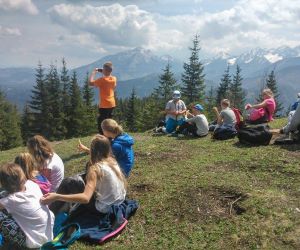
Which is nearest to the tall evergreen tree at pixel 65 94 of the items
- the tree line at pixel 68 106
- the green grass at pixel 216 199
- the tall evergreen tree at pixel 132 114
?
the tree line at pixel 68 106

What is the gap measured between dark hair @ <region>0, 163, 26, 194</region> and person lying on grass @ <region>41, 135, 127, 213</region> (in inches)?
44.7

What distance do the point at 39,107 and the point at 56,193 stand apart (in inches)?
2084

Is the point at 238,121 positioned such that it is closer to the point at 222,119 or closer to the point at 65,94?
A: the point at 222,119

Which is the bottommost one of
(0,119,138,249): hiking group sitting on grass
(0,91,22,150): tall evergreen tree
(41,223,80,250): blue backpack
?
(0,91,22,150): tall evergreen tree

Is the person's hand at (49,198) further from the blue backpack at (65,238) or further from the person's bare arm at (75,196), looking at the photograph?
the blue backpack at (65,238)

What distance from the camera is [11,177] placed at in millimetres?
5758

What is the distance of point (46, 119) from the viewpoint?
55.9 m

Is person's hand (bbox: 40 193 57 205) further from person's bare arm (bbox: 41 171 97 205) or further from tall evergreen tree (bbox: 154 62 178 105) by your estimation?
tall evergreen tree (bbox: 154 62 178 105)

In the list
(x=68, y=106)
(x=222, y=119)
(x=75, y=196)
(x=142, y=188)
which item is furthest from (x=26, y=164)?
(x=68, y=106)

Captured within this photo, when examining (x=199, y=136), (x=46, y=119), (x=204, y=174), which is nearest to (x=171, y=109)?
(x=199, y=136)

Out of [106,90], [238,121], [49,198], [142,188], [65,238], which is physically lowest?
[65,238]

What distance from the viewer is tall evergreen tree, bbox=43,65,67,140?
55.5m

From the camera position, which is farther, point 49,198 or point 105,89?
point 105,89

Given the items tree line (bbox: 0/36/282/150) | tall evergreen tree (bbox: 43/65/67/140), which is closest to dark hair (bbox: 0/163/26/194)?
tree line (bbox: 0/36/282/150)
